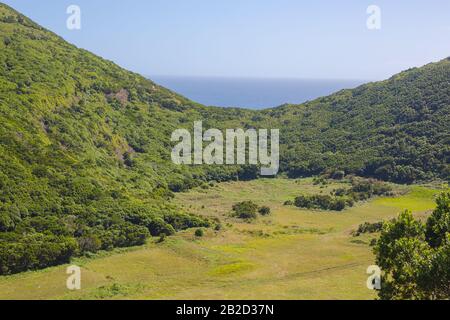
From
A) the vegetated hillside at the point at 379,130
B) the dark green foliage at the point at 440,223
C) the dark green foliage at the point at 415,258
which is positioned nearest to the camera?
the dark green foliage at the point at 415,258

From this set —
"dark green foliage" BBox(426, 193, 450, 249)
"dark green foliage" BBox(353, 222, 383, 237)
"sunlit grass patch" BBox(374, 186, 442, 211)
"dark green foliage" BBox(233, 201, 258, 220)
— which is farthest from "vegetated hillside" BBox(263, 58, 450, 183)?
"dark green foliage" BBox(426, 193, 450, 249)

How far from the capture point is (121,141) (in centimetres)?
10481

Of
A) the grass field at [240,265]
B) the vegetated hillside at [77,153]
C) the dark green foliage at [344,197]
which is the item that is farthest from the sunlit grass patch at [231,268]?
the dark green foliage at [344,197]

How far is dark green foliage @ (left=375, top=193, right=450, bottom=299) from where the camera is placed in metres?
28.5

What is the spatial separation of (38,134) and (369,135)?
82819 millimetres

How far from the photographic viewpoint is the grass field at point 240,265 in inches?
1646

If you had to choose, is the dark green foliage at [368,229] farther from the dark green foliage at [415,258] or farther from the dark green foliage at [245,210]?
the dark green foliage at [415,258]

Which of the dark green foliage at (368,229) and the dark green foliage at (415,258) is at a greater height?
the dark green foliage at (415,258)

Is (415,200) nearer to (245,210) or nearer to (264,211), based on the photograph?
(264,211)

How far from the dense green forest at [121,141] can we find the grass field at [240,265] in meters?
4.64

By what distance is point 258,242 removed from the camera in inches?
2522

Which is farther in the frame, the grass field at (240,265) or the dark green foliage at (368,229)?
the dark green foliage at (368,229)

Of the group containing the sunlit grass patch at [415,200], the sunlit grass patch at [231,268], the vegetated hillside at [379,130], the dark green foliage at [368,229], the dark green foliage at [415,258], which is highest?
the vegetated hillside at [379,130]

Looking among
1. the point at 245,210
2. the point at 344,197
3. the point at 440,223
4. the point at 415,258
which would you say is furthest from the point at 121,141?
the point at 415,258
